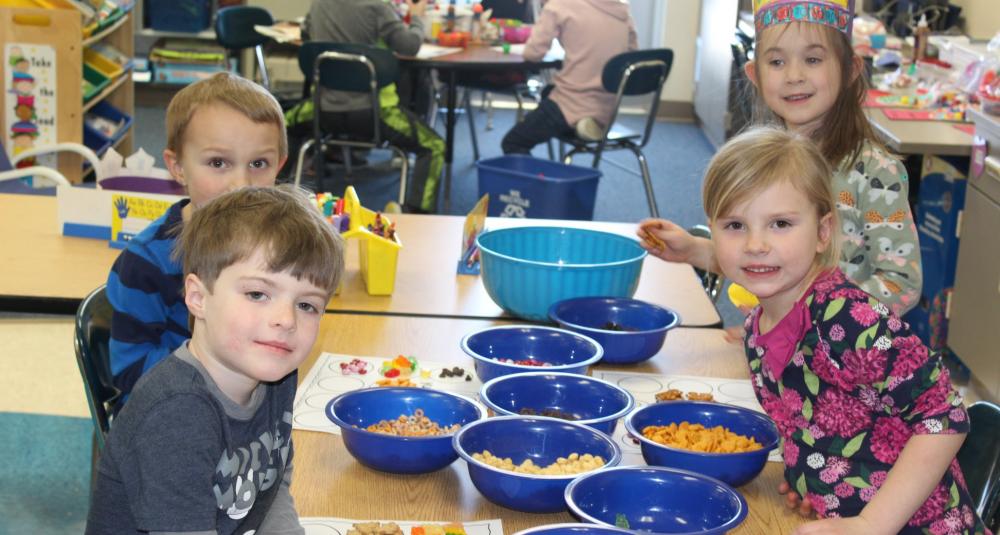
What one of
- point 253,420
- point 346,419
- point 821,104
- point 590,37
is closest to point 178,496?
point 253,420

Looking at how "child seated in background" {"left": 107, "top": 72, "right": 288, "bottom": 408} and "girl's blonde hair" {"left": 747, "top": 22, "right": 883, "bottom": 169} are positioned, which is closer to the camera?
"child seated in background" {"left": 107, "top": 72, "right": 288, "bottom": 408}

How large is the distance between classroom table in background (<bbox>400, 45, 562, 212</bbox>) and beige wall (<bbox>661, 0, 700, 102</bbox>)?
266cm

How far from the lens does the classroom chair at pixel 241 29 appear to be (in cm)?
537

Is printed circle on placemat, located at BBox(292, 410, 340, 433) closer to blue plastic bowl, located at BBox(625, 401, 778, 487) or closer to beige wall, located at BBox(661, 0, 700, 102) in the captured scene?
blue plastic bowl, located at BBox(625, 401, 778, 487)

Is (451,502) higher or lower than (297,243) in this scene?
lower

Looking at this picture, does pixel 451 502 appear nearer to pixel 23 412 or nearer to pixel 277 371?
pixel 277 371

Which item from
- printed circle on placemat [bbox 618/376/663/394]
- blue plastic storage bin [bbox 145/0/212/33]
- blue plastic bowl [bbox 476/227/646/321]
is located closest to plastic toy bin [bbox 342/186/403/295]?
blue plastic bowl [bbox 476/227/646/321]

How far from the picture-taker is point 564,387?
160 cm

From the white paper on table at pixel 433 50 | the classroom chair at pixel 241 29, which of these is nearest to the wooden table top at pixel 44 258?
the white paper on table at pixel 433 50

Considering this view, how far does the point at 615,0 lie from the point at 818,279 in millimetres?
3627

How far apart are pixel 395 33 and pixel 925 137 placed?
2227 mm

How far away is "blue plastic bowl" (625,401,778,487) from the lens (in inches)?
54.0

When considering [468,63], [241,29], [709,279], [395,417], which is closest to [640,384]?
[395,417]

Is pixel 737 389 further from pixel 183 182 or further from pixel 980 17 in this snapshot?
pixel 980 17
